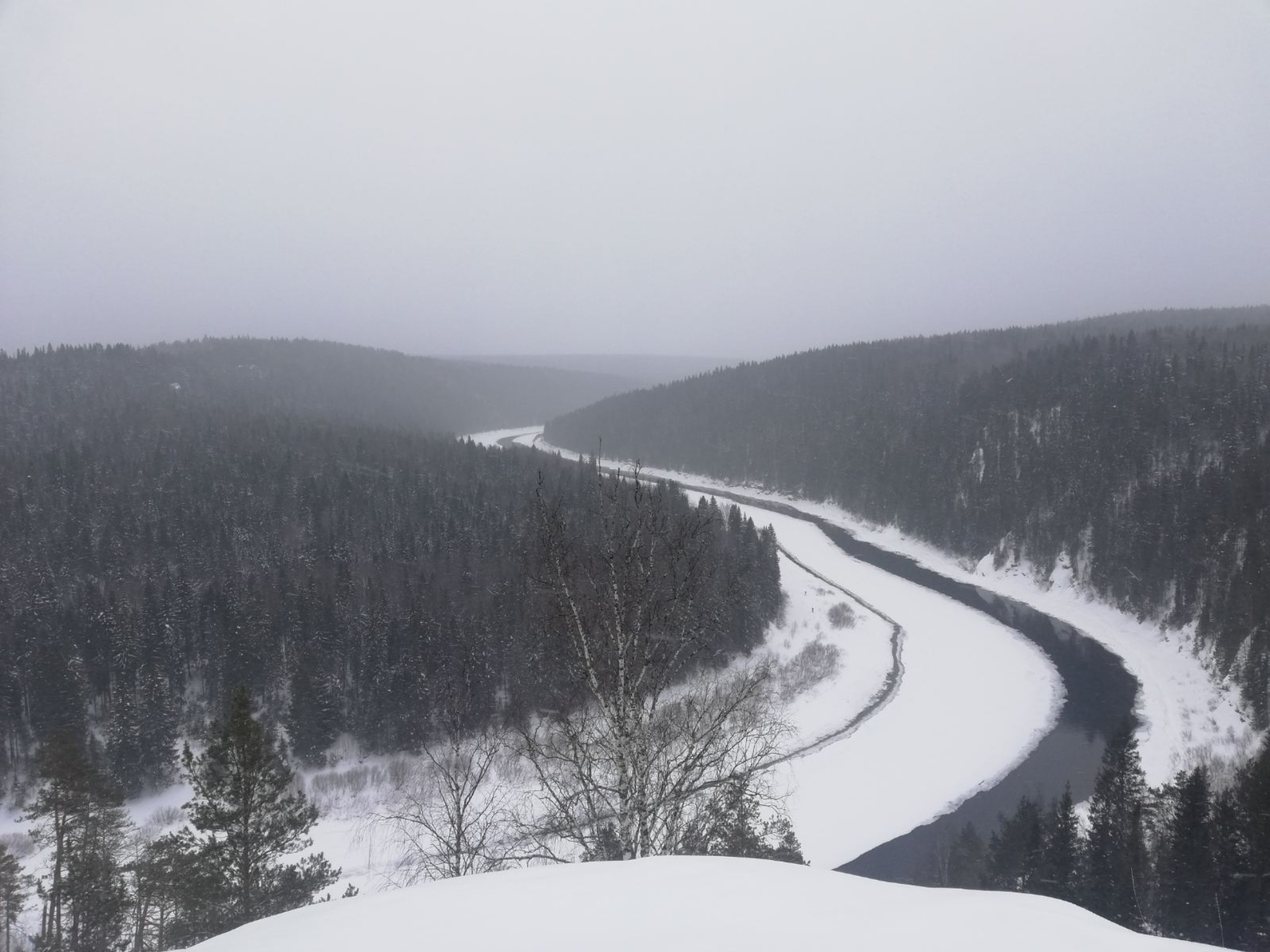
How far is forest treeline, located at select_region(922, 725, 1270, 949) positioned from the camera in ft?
37.8

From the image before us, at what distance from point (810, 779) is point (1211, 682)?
22.3 meters

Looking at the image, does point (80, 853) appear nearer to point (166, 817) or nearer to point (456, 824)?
point (456, 824)

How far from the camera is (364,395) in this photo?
148 metres

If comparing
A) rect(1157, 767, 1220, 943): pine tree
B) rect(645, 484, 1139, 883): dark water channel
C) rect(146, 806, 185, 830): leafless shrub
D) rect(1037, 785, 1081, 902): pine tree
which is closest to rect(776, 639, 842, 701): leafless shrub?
rect(645, 484, 1139, 883): dark water channel

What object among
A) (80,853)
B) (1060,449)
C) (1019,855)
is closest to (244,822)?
(80,853)

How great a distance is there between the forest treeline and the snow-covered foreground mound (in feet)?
31.0

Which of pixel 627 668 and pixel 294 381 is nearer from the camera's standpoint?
pixel 627 668

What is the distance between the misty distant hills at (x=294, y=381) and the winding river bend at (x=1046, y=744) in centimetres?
9571

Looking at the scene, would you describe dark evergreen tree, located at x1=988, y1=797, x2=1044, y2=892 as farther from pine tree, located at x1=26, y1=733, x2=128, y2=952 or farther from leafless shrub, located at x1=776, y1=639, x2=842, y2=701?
pine tree, located at x1=26, y1=733, x2=128, y2=952

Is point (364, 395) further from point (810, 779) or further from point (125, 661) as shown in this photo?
point (810, 779)

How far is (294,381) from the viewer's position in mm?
140125

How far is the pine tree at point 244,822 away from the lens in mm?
9484

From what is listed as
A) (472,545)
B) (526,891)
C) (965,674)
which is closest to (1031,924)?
(526,891)

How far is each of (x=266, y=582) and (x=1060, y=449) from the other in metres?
63.9
